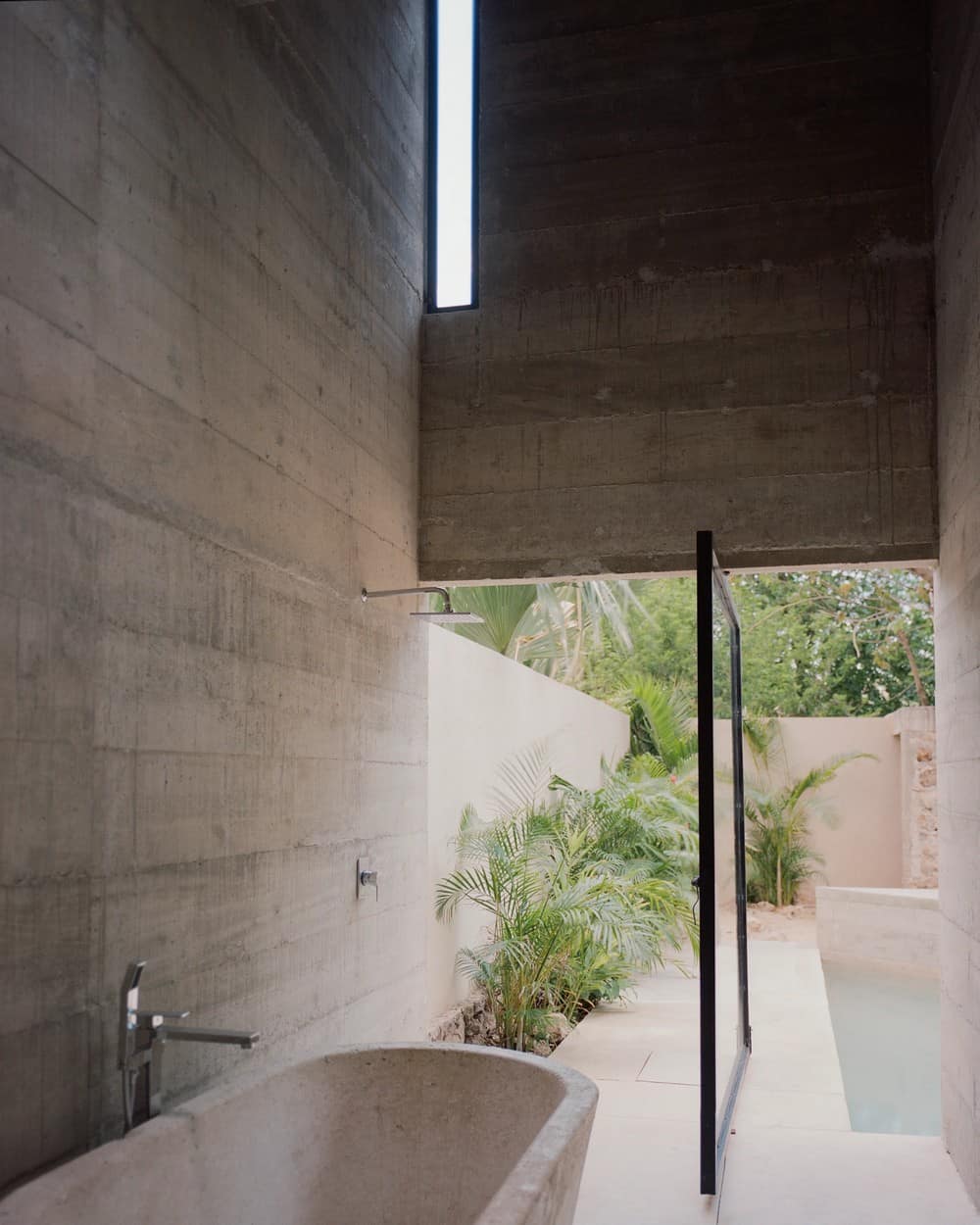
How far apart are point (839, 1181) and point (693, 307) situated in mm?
2695

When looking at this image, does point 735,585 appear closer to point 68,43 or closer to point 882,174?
point 882,174

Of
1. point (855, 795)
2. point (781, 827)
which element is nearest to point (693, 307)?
point (781, 827)

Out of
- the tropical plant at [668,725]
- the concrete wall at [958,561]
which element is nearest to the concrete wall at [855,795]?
the tropical plant at [668,725]

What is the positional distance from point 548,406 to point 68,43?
2117mm

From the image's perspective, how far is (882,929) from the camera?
7609 mm

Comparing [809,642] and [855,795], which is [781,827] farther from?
[809,642]

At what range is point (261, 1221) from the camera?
2.22m

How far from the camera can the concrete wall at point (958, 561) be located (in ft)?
9.86

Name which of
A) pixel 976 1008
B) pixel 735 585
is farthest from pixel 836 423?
pixel 735 585

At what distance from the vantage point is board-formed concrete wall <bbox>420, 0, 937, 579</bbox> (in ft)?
12.1

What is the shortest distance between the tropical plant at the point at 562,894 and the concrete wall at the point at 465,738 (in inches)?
3.7

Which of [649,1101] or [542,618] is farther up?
[542,618]

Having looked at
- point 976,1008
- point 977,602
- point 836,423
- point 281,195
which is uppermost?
point 281,195

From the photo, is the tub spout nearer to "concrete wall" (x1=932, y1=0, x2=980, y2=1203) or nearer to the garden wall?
"concrete wall" (x1=932, y1=0, x2=980, y2=1203)
